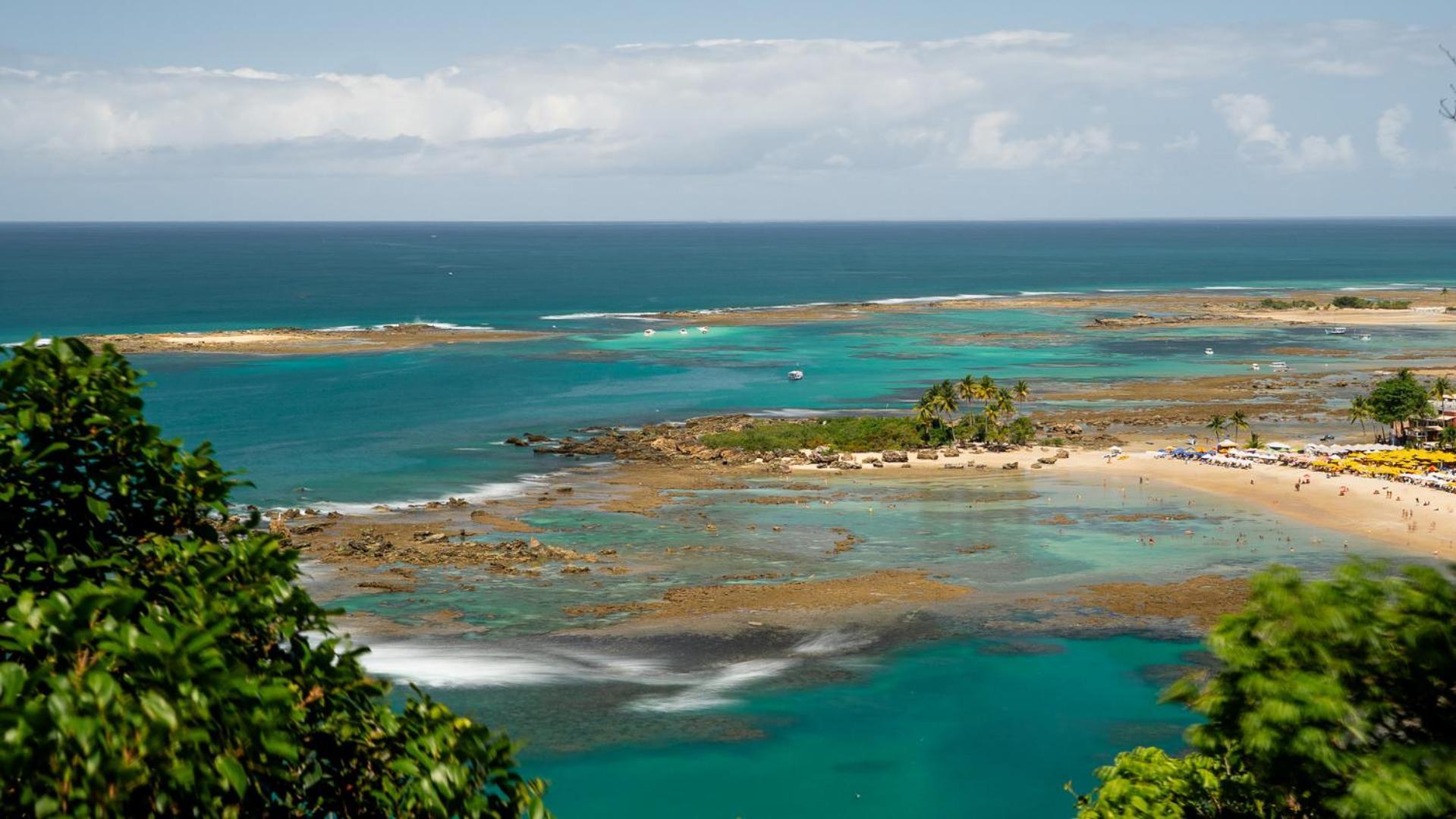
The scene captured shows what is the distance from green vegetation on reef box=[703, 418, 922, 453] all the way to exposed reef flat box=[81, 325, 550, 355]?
2243 inches

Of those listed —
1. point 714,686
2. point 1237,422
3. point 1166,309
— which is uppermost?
point 1166,309

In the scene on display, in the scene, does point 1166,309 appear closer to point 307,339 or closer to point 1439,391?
point 1439,391

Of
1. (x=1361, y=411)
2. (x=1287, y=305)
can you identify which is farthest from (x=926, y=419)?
(x=1287, y=305)

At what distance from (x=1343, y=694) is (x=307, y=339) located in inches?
4930

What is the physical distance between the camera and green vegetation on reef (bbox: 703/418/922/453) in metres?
75.9

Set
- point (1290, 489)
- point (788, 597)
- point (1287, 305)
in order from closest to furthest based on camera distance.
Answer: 1. point (788, 597)
2. point (1290, 489)
3. point (1287, 305)

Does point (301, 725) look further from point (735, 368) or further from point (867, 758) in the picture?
point (735, 368)

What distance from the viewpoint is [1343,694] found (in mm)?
13766

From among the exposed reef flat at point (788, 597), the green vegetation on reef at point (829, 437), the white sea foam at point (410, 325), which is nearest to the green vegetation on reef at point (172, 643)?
the exposed reef flat at point (788, 597)

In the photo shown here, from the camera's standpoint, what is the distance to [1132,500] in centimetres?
6256

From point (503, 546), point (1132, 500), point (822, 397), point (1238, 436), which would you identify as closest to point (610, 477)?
point (503, 546)

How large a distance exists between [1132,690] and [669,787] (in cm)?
1411

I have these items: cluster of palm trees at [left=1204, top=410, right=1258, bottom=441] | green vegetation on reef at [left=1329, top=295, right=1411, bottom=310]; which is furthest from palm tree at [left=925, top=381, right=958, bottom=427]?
green vegetation on reef at [left=1329, top=295, right=1411, bottom=310]

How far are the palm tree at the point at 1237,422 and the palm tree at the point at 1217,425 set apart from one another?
443 mm
